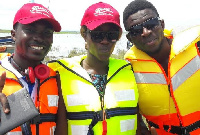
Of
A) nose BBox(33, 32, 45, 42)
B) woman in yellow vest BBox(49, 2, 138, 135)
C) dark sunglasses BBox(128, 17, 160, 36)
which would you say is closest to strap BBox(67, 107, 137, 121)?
woman in yellow vest BBox(49, 2, 138, 135)

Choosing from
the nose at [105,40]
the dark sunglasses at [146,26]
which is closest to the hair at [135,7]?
the dark sunglasses at [146,26]

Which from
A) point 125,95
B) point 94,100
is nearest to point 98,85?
point 94,100

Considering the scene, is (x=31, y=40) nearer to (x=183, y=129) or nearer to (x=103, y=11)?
(x=103, y=11)

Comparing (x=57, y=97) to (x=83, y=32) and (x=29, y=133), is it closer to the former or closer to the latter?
(x=29, y=133)

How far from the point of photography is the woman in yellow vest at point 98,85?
288 centimetres

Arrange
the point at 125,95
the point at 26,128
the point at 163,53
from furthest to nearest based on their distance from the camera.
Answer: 1. the point at 163,53
2. the point at 125,95
3. the point at 26,128

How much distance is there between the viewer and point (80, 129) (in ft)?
9.36

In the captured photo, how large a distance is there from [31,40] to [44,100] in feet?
2.09

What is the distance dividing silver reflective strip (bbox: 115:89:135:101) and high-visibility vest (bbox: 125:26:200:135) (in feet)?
1.38

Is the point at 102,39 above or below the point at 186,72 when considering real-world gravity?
above

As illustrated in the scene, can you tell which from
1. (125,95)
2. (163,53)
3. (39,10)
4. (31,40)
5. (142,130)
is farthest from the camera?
(163,53)

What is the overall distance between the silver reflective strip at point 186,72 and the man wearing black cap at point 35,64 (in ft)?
5.27

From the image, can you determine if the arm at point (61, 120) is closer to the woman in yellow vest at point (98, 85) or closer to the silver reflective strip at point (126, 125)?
the woman in yellow vest at point (98, 85)

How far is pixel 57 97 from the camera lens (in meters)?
2.89
